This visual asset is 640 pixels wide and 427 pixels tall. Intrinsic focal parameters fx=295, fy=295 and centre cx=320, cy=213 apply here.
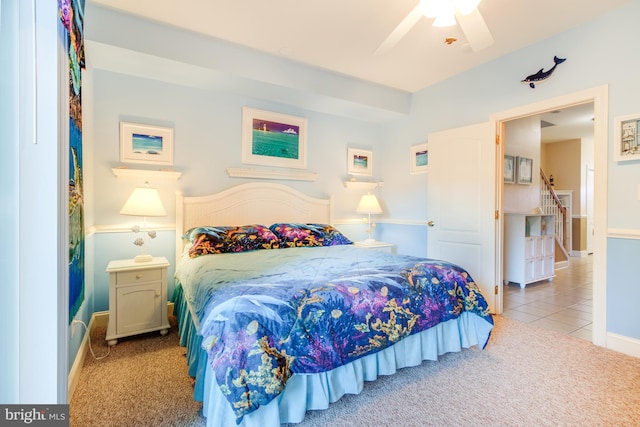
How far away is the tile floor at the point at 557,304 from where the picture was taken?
2920mm

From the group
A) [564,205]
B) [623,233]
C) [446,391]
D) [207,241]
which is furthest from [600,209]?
A: [564,205]

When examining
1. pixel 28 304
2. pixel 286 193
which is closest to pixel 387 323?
pixel 28 304

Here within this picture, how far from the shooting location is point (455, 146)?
3.49 metres

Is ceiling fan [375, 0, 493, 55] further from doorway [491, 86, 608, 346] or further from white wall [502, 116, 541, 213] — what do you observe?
white wall [502, 116, 541, 213]

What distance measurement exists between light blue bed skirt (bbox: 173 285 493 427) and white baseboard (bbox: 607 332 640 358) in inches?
43.7

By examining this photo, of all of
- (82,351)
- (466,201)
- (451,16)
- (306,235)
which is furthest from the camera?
(466,201)

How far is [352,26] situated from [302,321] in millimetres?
2522

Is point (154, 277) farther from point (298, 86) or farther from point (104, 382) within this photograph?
point (298, 86)

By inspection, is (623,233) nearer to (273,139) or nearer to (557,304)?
(557,304)

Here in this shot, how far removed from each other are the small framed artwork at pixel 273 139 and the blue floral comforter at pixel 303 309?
162 cm

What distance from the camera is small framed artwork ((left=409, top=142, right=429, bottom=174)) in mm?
3992

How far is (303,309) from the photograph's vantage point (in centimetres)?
152

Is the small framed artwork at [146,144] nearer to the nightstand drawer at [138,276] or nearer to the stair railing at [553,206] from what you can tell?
the nightstand drawer at [138,276]

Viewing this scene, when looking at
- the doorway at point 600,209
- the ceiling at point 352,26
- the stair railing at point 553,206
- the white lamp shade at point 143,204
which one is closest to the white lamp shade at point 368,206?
the ceiling at point 352,26
